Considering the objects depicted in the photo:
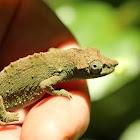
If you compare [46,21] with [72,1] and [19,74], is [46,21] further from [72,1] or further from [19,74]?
[19,74]

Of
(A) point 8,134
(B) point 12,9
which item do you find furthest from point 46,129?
(B) point 12,9

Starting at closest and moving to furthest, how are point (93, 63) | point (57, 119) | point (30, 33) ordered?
point (57, 119) → point (93, 63) → point (30, 33)

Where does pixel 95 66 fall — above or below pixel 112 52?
below

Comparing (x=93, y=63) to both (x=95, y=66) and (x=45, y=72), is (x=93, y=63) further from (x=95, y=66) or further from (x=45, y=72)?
(x=45, y=72)

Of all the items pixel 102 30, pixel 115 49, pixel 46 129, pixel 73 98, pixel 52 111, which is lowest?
pixel 46 129

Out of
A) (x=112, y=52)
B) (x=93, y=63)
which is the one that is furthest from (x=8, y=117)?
(x=112, y=52)

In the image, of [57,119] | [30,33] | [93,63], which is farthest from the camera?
[30,33]
